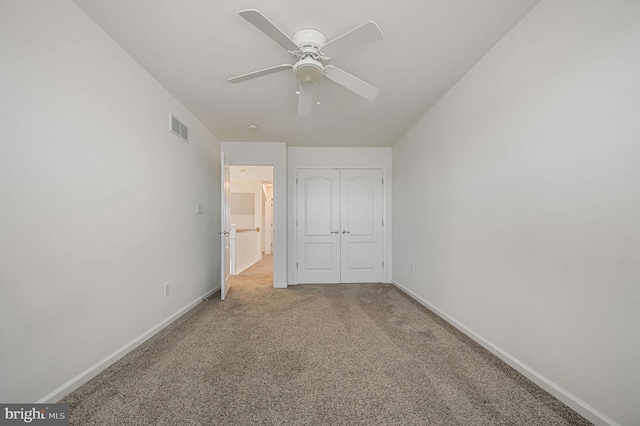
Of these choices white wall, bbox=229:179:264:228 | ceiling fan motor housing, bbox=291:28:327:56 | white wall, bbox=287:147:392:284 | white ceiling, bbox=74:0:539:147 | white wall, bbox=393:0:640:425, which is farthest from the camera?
white wall, bbox=229:179:264:228

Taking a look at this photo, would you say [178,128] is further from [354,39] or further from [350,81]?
[354,39]

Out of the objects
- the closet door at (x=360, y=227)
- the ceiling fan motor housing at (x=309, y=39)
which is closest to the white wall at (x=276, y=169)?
the closet door at (x=360, y=227)

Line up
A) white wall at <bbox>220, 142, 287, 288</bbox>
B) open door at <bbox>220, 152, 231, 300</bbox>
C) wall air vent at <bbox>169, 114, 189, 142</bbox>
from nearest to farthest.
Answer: wall air vent at <bbox>169, 114, 189, 142</bbox>
open door at <bbox>220, 152, 231, 300</bbox>
white wall at <bbox>220, 142, 287, 288</bbox>

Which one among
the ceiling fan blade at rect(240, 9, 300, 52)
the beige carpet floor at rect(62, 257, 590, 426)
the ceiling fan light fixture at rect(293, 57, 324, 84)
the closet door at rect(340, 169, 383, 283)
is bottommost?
the beige carpet floor at rect(62, 257, 590, 426)

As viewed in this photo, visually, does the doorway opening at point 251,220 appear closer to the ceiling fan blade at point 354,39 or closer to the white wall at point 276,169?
the white wall at point 276,169

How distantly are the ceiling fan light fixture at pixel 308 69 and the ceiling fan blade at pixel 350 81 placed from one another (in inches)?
2.7

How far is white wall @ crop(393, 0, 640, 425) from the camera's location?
119 cm

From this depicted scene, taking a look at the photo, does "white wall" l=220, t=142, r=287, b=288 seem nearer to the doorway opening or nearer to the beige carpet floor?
the doorway opening

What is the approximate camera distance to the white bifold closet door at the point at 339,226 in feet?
14.8

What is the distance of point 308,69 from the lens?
1.81 meters

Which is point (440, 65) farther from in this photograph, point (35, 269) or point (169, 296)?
point (169, 296)

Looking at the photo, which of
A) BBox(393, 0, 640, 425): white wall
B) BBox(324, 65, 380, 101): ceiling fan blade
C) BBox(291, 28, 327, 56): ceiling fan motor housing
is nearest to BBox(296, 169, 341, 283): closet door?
BBox(393, 0, 640, 425): white wall

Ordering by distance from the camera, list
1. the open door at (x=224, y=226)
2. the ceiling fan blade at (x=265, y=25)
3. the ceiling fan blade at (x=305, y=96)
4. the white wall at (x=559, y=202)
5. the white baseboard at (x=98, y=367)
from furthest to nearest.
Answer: the open door at (x=224, y=226)
the ceiling fan blade at (x=305, y=96)
the white baseboard at (x=98, y=367)
the ceiling fan blade at (x=265, y=25)
the white wall at (x=559, y=202)

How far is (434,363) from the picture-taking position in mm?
1867
